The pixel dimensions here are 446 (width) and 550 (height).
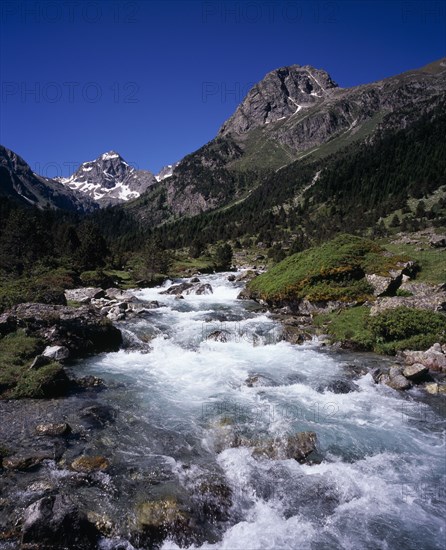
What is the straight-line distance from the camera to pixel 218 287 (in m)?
41.4

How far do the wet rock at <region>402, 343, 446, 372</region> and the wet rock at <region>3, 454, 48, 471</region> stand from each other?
16.4 meters

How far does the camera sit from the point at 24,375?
14.7 meters

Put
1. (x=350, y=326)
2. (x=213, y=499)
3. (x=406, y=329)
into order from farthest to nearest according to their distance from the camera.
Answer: (x=350, y=326) < (x=406, y=329) < (x=213, y=499)

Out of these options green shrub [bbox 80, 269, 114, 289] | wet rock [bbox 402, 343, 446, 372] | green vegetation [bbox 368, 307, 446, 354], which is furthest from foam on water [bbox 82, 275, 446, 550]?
green shrub [bbox 80, 269, 114, 289]

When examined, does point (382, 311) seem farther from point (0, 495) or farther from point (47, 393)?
point (0, 495)

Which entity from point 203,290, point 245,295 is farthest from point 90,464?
point 203,290

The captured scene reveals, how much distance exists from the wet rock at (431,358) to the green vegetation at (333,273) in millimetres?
7770

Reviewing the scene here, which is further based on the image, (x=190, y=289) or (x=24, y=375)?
(x=190, y=289)

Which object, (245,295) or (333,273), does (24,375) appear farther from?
(245,295)

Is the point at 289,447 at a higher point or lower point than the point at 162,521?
lower

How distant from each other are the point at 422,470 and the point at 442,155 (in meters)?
123

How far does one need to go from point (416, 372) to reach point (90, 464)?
13.7m

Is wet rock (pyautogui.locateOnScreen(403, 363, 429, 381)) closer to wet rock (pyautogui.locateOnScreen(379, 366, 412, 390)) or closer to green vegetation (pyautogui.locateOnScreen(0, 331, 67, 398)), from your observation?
wet rock (pyautogui.locateOnScreen(379, 366, 412, 390))

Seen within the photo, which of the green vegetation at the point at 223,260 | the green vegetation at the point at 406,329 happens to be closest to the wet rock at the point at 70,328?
the green vegetation at the point at 406,329
